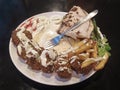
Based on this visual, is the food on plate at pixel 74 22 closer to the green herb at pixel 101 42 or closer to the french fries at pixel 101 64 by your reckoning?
the green herb at pixel 101 42

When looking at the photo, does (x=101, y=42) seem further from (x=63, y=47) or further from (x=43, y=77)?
(x=43, y=77)

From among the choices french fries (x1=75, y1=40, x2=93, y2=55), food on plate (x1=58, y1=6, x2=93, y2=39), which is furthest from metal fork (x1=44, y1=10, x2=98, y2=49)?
french fries (x1=75, y1=40, x2=93, y2=55)

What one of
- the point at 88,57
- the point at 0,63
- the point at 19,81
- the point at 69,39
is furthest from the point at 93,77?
the point at 0,63

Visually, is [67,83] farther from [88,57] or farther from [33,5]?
[33,5]

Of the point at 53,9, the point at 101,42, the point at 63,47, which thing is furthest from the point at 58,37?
the point at 53,9

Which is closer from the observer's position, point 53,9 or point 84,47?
point 84,47
